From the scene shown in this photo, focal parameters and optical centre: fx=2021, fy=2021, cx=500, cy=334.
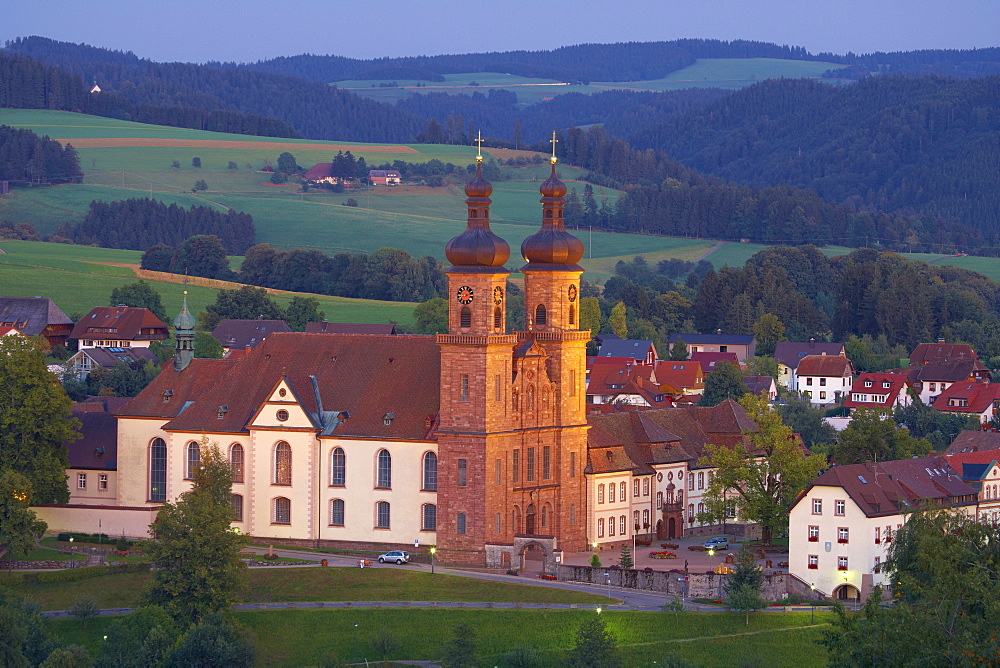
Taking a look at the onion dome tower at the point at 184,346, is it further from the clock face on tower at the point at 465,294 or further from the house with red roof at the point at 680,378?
the house with red roof at the point at 680,378

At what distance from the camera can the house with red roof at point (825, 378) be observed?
162 m

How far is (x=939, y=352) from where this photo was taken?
170m

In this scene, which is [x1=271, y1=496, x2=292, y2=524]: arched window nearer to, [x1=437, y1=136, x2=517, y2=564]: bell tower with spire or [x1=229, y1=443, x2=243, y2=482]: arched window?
[x1=229, y1=443, x2=243, y2=482]: arched window

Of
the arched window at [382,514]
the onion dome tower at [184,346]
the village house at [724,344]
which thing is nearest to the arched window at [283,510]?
the arched window at [382,514]

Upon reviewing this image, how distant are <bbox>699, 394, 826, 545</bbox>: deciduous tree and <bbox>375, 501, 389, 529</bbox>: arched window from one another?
643 inches

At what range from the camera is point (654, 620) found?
8081 cm

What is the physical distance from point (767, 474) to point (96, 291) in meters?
101

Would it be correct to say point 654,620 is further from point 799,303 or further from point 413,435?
point 799,303

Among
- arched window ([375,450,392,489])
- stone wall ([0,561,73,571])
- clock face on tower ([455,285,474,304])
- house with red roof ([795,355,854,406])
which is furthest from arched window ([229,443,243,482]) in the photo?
house with red roof ([795,355,854,406])

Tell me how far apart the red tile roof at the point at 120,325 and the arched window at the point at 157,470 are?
65678 mm

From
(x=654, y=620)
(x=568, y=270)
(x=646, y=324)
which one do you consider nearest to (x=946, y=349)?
(x=646, y=324)

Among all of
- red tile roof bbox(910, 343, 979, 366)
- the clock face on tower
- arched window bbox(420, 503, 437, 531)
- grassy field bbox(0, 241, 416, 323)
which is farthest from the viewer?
grassy field bbox(0, 241, 416, 323)

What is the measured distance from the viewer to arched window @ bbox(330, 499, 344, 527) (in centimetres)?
9275

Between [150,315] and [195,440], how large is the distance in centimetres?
7217
